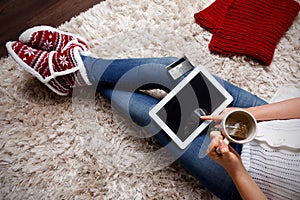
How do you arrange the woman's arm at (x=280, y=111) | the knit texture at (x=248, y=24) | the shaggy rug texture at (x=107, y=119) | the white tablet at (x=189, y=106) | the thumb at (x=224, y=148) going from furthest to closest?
the knit texture at (x=248, y=24)
the shaggy rug texture at (x=107, y=119)
the white tablet at (x=189, y=106)
the woman's arm at (x=280, y=111)
the thumb at (x=224, y=148)

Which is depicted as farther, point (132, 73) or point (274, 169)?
point (132, 73)

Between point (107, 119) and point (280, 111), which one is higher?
point (280, 111)

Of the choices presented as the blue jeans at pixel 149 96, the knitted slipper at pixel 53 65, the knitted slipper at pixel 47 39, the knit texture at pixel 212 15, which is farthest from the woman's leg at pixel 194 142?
the knit texture at pixel 212 15

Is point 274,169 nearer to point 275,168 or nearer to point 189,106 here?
point 275,168

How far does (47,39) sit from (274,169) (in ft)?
2.71

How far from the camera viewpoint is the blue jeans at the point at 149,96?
30.4 inches

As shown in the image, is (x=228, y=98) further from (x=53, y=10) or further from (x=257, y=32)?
(x=53, y=10)

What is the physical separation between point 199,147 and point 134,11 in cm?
63

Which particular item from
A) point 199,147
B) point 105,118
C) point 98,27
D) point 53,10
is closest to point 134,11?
point 98,27

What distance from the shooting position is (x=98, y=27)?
113cm

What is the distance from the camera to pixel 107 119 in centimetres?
102

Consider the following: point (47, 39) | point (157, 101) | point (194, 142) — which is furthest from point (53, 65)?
point (194, 142)

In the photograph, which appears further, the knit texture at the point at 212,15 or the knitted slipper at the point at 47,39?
the knit texture at the point at 212,15

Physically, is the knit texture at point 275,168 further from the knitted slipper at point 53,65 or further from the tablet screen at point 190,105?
the knitted slipper at point 53,65
